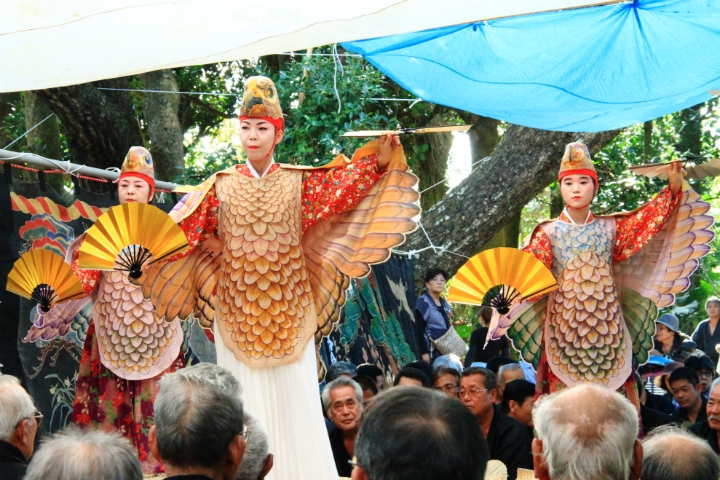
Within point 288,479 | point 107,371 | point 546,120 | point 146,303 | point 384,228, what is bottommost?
point 288,479

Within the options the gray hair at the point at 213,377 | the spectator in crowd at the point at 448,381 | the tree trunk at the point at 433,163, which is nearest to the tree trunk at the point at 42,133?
the tree trunk at the point at 433,163

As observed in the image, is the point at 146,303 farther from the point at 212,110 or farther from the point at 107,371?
the point at 212,110

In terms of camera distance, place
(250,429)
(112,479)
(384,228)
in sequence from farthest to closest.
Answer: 1. (384,228)
2. (250,429)
3. (112,479)

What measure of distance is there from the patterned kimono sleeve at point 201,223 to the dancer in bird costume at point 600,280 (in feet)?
5.54

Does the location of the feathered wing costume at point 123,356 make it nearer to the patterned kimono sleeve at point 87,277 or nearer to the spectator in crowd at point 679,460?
the patterned kimono sleeve at point 87,277

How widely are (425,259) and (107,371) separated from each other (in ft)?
13.7

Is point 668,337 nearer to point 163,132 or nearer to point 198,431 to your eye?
point 163,132

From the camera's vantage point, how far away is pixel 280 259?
438 centimetres

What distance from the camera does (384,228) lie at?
15.0ft

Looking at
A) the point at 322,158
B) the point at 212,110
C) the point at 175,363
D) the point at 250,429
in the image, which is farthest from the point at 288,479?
the point at 212,110

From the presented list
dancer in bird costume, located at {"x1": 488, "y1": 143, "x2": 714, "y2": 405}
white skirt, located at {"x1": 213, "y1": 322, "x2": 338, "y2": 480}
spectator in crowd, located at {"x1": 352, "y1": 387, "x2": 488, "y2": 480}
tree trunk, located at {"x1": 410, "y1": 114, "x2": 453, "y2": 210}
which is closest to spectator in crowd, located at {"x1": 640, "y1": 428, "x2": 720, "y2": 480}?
spectator in crowd, located at {"x1": 352, "y1": 387, "x2": 488, "y2": 480}

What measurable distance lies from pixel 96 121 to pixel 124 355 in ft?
10.6

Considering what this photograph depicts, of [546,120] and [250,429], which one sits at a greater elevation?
[546,120]

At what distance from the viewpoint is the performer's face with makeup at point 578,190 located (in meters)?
5.12
